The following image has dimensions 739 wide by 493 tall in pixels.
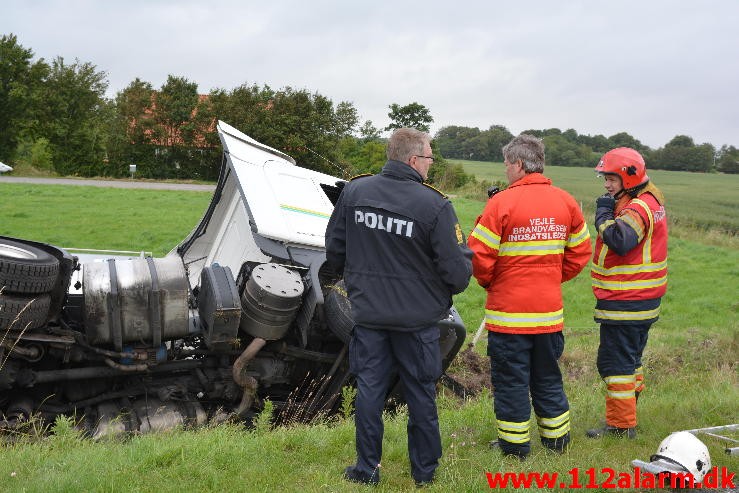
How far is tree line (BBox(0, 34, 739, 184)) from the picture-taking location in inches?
1276

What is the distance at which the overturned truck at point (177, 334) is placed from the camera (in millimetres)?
4203

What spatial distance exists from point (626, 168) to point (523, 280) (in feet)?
3.63

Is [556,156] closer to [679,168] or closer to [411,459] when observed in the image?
[679,168]

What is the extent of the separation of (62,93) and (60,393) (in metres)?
36.5

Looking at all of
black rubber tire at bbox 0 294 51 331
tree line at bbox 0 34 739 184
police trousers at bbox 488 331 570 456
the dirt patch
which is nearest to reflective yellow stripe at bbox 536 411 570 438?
police trousers at bbox 488 331 570 456

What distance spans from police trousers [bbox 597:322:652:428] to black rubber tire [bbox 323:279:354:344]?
1619mm

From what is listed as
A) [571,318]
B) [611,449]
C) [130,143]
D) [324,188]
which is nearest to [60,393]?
[324,188]

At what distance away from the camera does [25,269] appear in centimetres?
400

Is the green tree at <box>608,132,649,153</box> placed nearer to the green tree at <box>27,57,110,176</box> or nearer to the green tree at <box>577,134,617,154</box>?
the green tree at <box>577,134,617,154</box>

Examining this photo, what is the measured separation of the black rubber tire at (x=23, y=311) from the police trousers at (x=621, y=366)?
11.1ft

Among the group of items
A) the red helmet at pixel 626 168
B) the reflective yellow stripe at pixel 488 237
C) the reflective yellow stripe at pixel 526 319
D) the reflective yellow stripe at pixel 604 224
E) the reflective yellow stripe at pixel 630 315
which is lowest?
the reflective yellow stripe at pixel 630 315

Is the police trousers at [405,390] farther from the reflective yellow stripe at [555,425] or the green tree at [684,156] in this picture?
the green tree at [684,156]

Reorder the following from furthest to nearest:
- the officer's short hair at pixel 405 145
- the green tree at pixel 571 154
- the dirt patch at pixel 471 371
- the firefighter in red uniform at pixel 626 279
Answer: the green tree at pixel 571 154 → the dirt patch at pixel 471 371 → the firefighter in red uniform at pixel 626 279 → the officer's short hair at pixel 405 145

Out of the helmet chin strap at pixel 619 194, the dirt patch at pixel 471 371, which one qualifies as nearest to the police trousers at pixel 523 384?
the helmet chin strap at pixel 619 194
